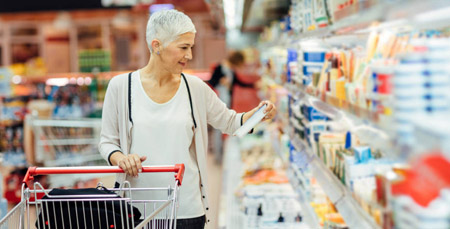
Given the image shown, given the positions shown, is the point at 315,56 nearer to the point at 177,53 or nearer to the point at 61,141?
the point at 177,53

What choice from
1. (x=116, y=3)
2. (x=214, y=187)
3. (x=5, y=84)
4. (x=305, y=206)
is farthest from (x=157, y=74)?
(x=116, y=3)

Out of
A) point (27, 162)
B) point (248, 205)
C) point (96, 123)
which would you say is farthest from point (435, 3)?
point (27, 162)

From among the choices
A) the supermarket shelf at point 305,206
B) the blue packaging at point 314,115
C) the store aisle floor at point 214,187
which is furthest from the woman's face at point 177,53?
the store aisle floor at point 214,187

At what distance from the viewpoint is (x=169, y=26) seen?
252 centimetres

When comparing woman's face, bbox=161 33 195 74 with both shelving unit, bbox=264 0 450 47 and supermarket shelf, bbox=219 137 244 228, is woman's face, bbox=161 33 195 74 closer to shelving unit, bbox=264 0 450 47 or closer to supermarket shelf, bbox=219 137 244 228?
shelving unit, bbox=264 0 450 47

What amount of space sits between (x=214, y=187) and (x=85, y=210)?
15.6 feet

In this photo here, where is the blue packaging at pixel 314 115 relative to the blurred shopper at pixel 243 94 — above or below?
above

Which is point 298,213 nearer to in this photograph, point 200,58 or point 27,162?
point 27,162

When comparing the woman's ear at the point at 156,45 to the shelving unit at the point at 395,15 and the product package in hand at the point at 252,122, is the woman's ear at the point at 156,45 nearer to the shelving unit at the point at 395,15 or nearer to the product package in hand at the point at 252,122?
the product package in hand at the point at 252,122

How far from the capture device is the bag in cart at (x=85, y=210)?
2240 millimetres

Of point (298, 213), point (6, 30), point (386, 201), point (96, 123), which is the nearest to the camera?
point (386, 201)

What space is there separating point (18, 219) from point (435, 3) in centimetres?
182

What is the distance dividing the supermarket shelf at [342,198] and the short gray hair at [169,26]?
911 millimetres

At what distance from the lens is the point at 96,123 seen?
6414mm
